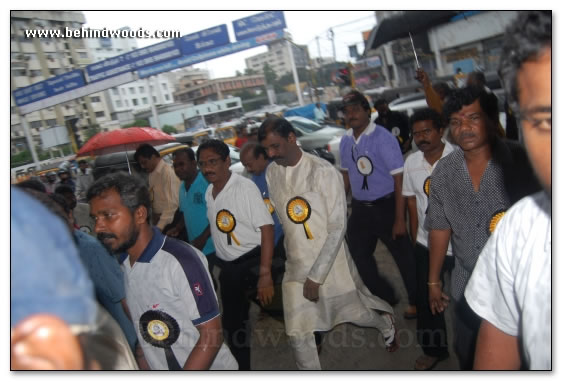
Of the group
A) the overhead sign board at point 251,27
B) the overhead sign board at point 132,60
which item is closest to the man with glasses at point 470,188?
the overhead sign board at point 251,27

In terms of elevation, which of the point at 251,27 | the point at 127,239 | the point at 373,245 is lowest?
the point at 373,245

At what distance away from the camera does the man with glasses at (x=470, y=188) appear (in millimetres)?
1712

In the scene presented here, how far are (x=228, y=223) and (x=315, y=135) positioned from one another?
748cm

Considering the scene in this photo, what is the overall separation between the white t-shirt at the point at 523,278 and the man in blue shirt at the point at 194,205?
2213 millimetres

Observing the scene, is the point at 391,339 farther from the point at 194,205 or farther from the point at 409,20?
the point at 409,20

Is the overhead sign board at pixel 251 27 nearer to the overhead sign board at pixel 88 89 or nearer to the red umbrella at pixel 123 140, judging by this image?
the red umbrella at pixel 123 140

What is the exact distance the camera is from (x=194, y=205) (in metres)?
3.27

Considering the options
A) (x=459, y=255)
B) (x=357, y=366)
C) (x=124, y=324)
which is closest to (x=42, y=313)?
(x=124, y=324)

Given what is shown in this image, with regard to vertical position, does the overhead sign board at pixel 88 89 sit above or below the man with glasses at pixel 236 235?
above

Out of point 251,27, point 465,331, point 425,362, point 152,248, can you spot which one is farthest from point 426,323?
point 251,27

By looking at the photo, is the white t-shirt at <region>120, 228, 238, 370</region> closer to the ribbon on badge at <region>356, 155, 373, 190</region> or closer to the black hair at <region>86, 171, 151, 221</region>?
the black hair at <region>86, 171, 151, 221</region>

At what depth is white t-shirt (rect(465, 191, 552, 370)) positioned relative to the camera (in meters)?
0.88

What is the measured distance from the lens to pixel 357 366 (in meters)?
2.63

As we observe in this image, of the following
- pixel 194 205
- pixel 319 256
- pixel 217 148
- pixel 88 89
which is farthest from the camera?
pixel 88 89
